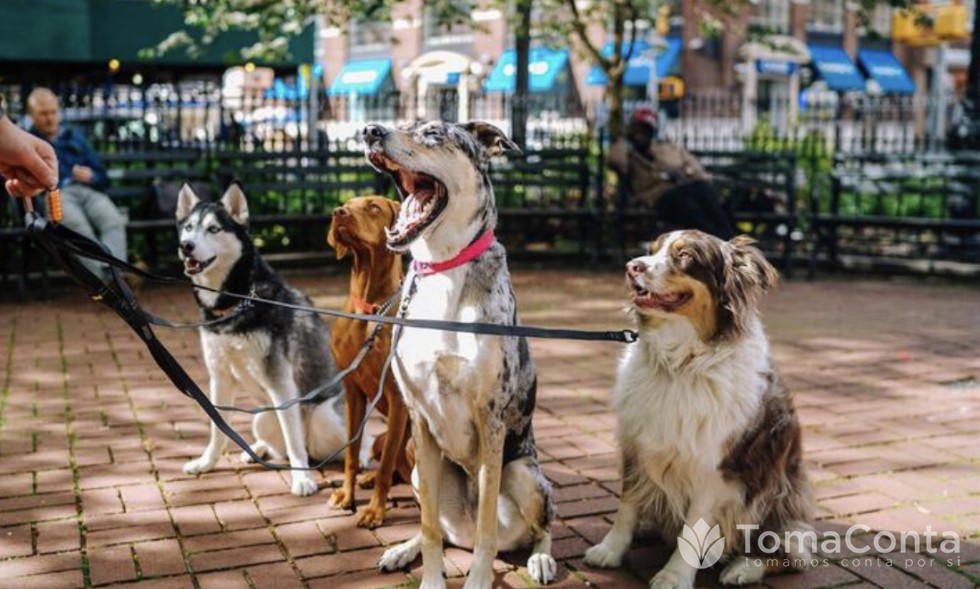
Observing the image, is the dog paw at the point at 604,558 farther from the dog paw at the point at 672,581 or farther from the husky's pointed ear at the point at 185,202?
the husky's pointed ear at the point at 185,202

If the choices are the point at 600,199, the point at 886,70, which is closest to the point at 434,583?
the point at 600,199

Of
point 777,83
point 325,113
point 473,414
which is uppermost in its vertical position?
point 777,83

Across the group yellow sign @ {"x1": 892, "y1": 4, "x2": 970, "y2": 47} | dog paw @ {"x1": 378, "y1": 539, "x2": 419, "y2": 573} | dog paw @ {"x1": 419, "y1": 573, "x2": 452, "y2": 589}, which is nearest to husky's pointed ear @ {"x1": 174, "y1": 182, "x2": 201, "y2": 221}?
dog paw @ {"x1": 378, "y1": 539, "x2": 419, "y2": 573}

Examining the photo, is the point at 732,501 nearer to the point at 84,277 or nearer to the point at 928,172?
the point at 84,277

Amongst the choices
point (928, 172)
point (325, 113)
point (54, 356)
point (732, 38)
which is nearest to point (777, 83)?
point (732, 38)

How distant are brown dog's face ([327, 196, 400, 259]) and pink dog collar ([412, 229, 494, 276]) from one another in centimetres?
78

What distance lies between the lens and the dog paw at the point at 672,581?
3.54 metres

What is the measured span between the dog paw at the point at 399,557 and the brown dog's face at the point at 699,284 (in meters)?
1.31

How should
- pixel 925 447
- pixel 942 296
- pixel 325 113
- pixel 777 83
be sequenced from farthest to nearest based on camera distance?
pixel 777 83
pixel 325 113
pixel 942 296
pixel 925 447

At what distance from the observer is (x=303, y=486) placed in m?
4.64

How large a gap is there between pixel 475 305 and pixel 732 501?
1.21 meters

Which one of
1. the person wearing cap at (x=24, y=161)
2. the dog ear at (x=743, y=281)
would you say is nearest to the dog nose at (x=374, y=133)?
the person wearing cap at (x=24, y=161)

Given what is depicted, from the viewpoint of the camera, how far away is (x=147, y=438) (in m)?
5.50

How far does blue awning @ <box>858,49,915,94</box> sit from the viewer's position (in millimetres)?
40094
